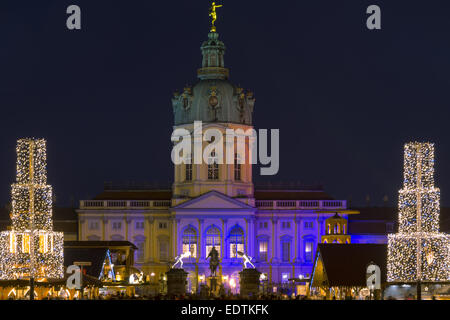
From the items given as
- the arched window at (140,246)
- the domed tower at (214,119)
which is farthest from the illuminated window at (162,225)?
the domed tower at (214,119)

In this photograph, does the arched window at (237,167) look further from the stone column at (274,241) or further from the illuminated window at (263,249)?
the illuminated window at (263,249)

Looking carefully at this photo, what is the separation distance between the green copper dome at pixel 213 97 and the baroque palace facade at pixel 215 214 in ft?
0.32

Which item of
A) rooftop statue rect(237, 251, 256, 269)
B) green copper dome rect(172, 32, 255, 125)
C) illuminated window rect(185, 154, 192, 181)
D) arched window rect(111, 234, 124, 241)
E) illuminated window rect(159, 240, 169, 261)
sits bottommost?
rooftop statue rect(237, 251, 256, 269)

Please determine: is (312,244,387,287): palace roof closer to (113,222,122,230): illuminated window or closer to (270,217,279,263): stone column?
(270,217,279,263): stone column

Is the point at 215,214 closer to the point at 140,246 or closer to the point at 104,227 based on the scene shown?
the point at 140,246

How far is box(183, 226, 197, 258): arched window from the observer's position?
449ft

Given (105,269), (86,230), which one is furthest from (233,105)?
(105,269)

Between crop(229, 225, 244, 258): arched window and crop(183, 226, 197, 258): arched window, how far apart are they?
11.4ft

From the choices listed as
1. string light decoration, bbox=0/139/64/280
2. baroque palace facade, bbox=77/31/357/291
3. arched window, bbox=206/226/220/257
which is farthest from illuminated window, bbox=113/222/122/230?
string light decoration, bbox=0/139/64/280

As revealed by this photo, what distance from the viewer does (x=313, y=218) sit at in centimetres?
13888

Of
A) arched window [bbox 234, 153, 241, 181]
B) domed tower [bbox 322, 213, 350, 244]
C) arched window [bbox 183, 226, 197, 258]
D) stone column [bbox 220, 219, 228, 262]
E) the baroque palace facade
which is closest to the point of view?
domed tower [bbox 322, 213, 350, 244]

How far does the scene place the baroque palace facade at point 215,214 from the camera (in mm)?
136500

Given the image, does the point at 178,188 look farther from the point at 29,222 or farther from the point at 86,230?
the point at 29,222
